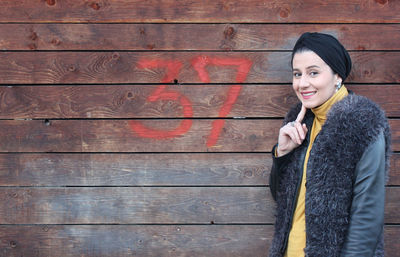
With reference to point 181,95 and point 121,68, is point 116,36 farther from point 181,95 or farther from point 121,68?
point 181,95

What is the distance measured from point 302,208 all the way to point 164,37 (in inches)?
52.5

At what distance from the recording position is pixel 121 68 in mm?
2389

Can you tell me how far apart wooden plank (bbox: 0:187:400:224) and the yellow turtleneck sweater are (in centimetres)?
54

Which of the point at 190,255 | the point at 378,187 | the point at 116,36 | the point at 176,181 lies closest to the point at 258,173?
the point at 176,181

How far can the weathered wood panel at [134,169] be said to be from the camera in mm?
2424

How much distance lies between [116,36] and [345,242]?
1771 mm

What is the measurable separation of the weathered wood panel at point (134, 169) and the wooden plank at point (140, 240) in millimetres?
301

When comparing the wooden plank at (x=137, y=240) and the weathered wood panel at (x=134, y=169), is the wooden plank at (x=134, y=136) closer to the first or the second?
the weathered wood panel at (x=134, y=169)

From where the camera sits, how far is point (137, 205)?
2.44 m

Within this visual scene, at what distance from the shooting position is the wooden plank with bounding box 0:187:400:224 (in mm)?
2439

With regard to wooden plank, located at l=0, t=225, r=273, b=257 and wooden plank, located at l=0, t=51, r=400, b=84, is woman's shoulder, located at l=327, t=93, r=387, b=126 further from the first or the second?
wooden plank, located at l=0, t=225, r=273, b=257

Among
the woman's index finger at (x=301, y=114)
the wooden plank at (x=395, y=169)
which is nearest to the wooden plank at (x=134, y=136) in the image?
the woman's index finger at (x=301, y=114)

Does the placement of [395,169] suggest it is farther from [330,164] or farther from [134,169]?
[134,169]

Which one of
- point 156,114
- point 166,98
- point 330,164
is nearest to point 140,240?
Answer: point 156,114
